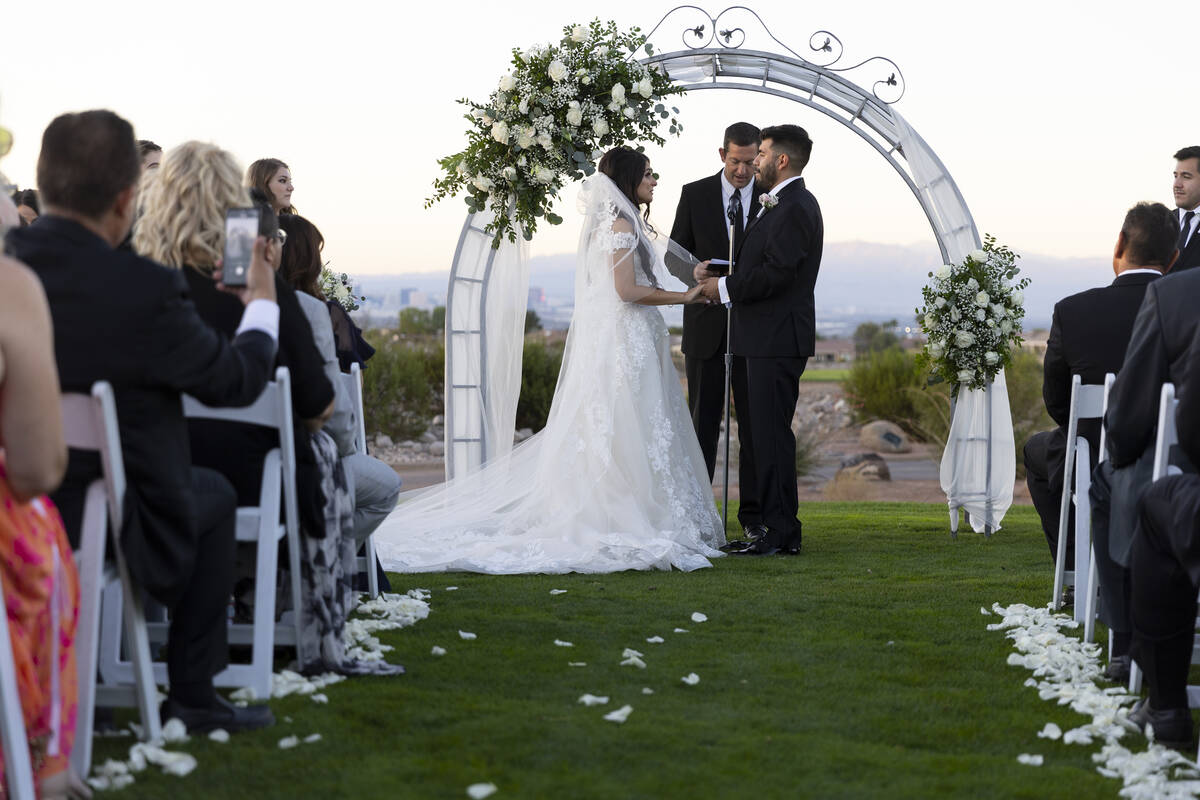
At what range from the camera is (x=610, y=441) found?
6.26m

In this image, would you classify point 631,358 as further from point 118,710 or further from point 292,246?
point 118,710

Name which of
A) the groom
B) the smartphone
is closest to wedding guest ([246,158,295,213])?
the smartphone

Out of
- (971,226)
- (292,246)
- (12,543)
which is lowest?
(12,543)

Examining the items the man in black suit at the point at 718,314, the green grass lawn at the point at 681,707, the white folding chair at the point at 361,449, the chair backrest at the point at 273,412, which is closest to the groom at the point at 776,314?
the man in black suit at the point at 718,314

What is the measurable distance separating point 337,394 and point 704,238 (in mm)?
3693

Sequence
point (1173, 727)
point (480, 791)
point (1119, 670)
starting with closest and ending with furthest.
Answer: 1. point (480, 791)
2. point (1173, 727)
3. point (1119, 670)

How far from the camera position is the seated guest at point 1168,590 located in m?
2.93

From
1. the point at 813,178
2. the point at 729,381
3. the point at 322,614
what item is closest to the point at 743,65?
the point at 813,178

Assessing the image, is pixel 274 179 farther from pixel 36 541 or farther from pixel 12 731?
pixel 12 731

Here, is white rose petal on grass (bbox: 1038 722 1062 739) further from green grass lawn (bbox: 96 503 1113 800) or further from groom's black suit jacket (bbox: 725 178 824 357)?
groom's black suit jacket (bbox: 725 178 824 357)

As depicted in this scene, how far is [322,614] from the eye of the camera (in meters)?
3.68

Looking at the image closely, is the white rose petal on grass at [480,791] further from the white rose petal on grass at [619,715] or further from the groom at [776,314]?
the groom at [776,314]

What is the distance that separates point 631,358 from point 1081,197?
39.5 feet

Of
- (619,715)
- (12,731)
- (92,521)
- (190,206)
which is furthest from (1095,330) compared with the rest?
(12,731)
